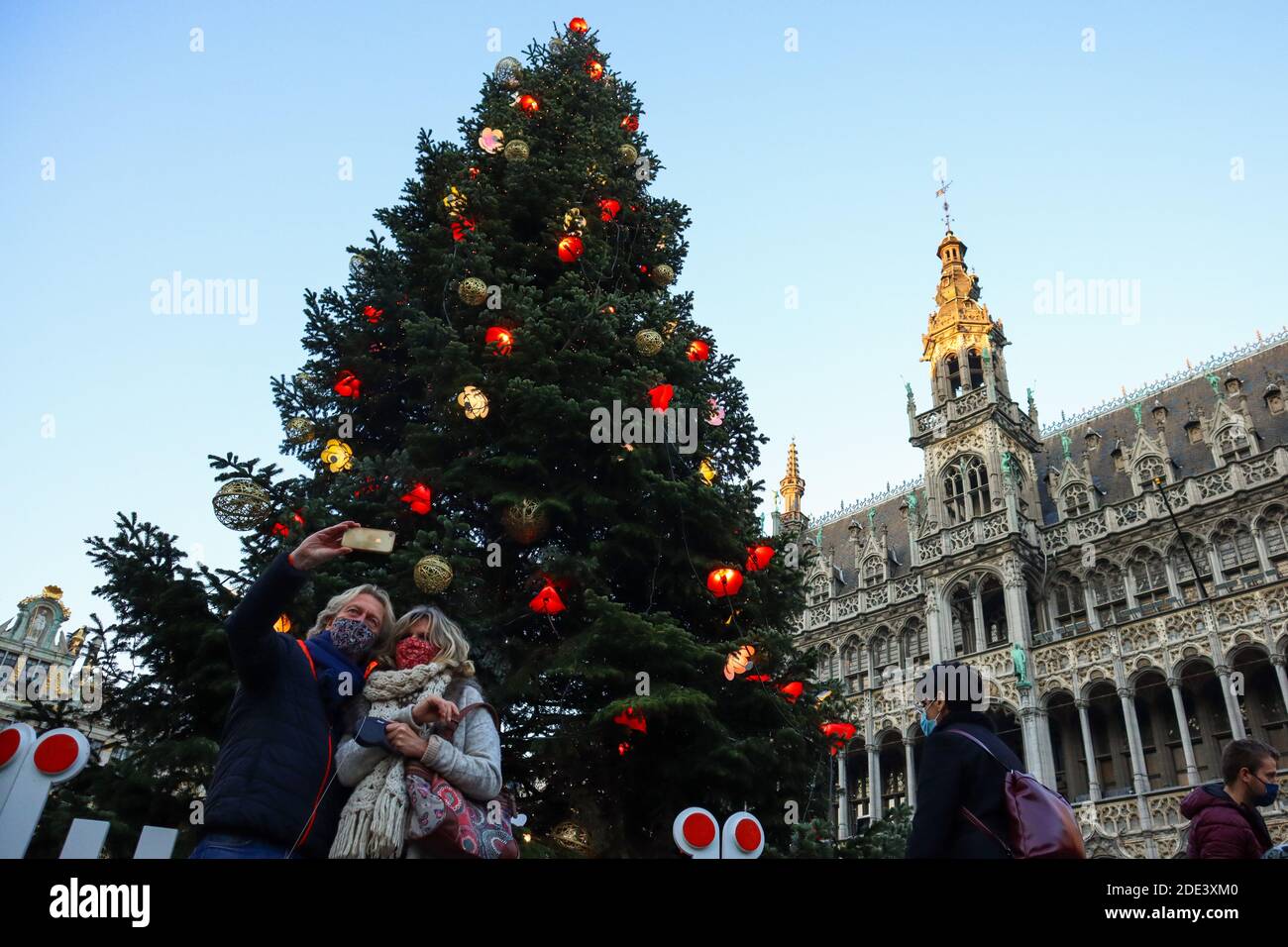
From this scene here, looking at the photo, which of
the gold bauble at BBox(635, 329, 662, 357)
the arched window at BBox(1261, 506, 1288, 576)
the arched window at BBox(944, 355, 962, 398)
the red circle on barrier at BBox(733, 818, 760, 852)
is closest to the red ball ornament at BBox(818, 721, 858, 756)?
the red circle on barrier at BBox(733, 818, 760, 852)

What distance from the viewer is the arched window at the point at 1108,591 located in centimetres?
2686

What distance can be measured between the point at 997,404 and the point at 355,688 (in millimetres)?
31159

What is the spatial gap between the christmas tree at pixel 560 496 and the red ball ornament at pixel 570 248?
23mm

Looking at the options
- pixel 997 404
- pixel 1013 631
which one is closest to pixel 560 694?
pixel 1013 631

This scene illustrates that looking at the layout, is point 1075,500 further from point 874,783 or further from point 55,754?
point 55,754

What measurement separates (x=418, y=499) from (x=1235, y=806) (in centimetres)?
655

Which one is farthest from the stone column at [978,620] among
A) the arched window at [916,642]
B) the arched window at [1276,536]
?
the arched window at [1276,536]

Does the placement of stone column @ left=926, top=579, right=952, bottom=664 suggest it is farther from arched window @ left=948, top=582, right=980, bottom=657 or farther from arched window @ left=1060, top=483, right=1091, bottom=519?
arched window @ left=1060, top=483, right=1091, bottom=519

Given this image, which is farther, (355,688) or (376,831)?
(355,688)

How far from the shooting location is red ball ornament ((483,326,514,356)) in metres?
8.50

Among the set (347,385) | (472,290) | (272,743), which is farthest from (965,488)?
(272,743)

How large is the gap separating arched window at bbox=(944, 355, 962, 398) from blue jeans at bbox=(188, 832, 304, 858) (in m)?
33.1
